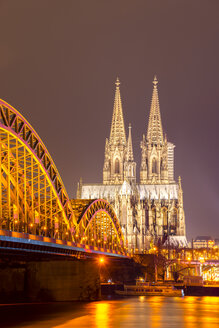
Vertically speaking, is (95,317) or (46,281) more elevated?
(46,281)

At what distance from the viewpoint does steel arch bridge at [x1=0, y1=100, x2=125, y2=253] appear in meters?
51.8

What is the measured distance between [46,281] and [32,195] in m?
17.1

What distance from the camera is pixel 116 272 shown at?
130m

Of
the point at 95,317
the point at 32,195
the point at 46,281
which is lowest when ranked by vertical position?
the point at 95,317

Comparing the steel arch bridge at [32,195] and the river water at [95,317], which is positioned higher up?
the steel arch bridge at [32,195]

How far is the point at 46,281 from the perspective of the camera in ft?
239

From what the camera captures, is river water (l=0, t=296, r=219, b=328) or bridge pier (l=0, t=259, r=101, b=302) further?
bridge pier (l=0, t=259, r=101, b=302)

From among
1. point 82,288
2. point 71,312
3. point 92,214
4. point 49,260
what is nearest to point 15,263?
point 49,260

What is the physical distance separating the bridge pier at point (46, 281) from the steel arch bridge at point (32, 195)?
12.2ft

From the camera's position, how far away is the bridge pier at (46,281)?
2862 inches

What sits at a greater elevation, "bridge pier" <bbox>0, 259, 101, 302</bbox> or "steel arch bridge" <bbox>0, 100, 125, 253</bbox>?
"steel arch bridge" <bbox>0, 100, 125, 253</bbox>

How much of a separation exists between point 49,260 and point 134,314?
1446 centimetres

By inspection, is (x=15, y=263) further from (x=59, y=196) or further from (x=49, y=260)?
(x=59, y=196)

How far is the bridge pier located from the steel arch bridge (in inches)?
146
